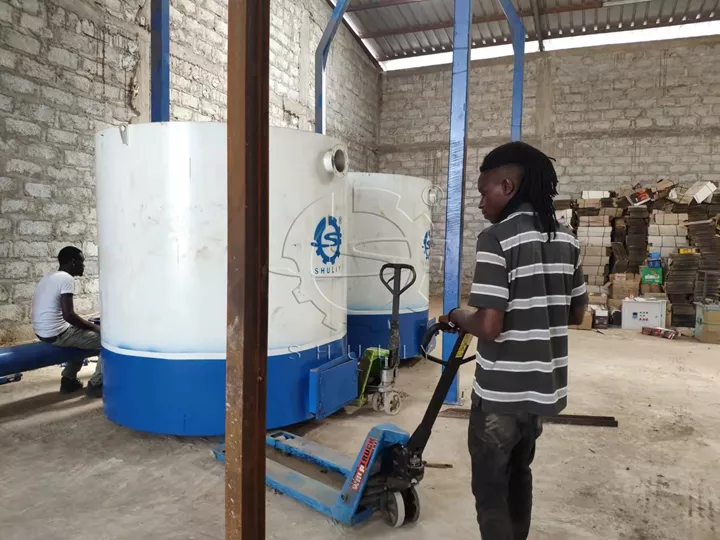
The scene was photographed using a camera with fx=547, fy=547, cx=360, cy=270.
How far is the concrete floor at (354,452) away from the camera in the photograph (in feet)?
7.33

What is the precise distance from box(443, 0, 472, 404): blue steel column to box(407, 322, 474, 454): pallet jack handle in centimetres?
160

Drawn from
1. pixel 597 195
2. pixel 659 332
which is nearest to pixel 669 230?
pixel 597 195

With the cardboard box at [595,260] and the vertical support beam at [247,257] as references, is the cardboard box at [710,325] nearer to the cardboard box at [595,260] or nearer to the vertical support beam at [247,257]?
the cardboard box at [595,260]

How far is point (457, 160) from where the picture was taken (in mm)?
3727

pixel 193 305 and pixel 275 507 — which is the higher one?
pixel 193 305

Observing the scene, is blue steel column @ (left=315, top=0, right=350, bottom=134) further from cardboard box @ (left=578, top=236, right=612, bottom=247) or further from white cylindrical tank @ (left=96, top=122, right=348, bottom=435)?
cardboard box @ (left=578, top=236, right=612, bottom=247)

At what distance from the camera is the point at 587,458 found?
9.81 feet

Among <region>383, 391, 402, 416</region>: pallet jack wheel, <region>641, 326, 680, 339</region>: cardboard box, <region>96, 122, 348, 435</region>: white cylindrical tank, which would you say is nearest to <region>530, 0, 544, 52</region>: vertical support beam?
<region>641, 326, 680, 339</region>: cardboard box

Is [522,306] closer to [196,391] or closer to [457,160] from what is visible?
[196,391]

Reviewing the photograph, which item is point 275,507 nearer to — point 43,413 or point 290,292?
point 290,292

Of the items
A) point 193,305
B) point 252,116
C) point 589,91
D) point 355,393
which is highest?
point 589,91

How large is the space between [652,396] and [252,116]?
3971 millimetres

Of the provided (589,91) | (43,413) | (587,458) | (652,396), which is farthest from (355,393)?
(589,91)

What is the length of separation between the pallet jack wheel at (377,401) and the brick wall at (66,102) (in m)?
3.39
